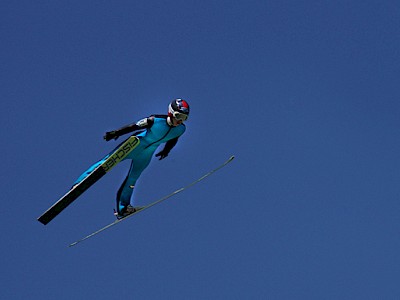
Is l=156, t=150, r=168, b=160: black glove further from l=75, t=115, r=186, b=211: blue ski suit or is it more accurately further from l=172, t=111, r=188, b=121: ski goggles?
l=172, t=111, r=188, b=121: ski goggles

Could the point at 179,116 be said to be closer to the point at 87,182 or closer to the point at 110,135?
the point at 110,135

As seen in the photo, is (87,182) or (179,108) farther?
(87,182)

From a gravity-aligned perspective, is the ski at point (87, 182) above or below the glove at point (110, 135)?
below

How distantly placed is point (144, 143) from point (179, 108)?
1321 millimetres

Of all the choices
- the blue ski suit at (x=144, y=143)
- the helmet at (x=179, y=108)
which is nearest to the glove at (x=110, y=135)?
the blue ski suit at (x=144, y=143)

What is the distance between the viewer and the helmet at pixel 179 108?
2088 centimetres

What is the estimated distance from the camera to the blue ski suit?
835 inches

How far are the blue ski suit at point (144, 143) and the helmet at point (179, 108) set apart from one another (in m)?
0.43

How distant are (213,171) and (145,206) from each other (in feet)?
6.37

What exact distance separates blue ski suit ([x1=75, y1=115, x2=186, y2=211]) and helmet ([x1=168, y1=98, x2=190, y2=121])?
43 centimetres

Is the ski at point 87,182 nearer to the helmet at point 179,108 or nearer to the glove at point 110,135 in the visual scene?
the glove at point 110,135

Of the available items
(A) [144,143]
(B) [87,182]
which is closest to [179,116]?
(A) [144,143]

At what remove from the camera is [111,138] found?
21.0m

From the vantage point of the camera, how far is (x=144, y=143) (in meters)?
21.5
